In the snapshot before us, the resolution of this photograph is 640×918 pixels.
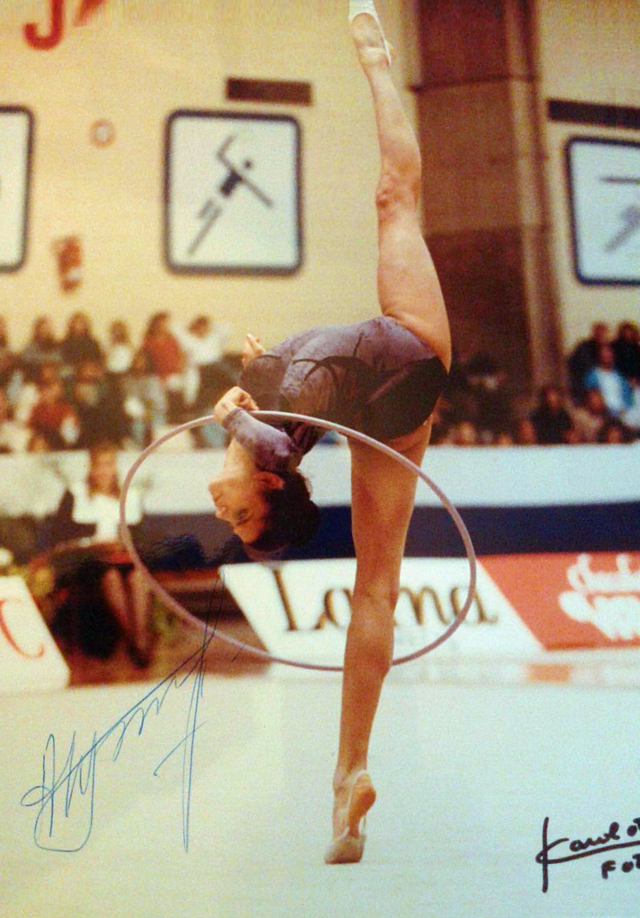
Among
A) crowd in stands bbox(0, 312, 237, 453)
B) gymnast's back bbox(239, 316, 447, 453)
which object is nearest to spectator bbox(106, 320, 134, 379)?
crowd in stands bbox(0, 312, 237, 453)

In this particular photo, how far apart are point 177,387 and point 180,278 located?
1.27 ft

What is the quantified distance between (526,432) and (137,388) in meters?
1.40

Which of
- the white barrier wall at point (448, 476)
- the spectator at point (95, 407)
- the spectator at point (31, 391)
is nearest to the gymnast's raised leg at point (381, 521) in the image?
the white barrier wall at point (448, 476)

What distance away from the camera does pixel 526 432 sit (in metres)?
3.09

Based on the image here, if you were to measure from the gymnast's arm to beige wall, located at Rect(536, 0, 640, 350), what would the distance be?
4.16 ft

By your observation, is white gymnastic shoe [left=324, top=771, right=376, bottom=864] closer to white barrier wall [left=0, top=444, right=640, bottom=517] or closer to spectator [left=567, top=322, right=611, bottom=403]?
white barrier wall [left=0, top=444, right=640, bottom=517]

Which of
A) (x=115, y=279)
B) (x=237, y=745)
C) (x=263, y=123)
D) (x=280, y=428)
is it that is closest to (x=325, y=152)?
(x=263, y=123)

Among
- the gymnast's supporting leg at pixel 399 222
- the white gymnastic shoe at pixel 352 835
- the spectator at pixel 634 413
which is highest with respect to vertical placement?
the gymnast's supporting leg at pixel 399 222

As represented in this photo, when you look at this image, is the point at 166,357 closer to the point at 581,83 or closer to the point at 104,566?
the point at 104,566

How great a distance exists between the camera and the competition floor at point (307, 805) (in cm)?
243

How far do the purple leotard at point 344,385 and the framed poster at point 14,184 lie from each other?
1.03 metres
